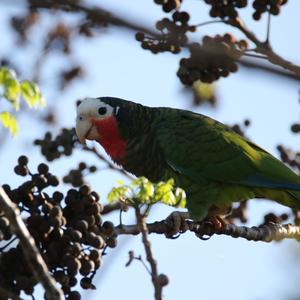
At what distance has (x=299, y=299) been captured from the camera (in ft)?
Answer: 6.71

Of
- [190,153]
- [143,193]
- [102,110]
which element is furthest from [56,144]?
[143,193]

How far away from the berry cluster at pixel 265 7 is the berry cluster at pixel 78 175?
1.66 meters

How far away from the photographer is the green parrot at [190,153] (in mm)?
4875

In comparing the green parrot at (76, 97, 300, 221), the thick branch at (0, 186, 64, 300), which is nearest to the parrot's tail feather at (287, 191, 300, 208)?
the green parrot at (76, 97, 300, 221)

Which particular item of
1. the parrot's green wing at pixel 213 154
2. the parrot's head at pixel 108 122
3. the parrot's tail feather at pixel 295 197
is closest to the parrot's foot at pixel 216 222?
the parrot's green wing at pixel 213 154

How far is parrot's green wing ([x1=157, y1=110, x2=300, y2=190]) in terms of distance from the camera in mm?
4926

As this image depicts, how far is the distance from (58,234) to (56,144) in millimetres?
2214

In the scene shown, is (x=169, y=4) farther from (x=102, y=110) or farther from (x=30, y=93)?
(x=30, y=93)

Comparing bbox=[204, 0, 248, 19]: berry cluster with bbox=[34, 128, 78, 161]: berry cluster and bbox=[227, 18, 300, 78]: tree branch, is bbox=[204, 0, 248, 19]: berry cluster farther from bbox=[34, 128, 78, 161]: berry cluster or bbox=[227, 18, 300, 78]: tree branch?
bbox=[34, 128, 78, 161]: berry cluster

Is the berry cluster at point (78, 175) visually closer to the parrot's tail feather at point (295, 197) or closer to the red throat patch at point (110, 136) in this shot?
the red throat patch at point (110, 136)

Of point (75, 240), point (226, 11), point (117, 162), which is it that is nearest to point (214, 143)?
point (117, 162)

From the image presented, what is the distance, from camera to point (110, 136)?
526cm

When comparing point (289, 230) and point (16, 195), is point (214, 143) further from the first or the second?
point (16, 195)

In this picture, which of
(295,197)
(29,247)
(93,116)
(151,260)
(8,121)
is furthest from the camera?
(93,116)
